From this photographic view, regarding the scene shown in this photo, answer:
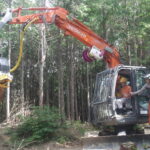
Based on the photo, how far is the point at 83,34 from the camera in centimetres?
1159

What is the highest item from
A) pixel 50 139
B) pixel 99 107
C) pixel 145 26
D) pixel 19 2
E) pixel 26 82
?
pixel 19 2

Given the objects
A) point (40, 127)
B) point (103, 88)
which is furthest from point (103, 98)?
point (40, 127)

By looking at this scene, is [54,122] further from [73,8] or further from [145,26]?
[73,8]

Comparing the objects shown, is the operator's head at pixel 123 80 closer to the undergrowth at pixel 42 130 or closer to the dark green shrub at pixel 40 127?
the undergrowth at pixel 42 130

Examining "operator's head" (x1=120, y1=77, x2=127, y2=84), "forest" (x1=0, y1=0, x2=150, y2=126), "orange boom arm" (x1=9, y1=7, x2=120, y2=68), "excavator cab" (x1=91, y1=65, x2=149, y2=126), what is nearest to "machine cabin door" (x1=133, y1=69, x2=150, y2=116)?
"excavator cab" (x1=91, y1=65, x2=149, y2=126)

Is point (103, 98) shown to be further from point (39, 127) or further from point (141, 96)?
point (39, 127)

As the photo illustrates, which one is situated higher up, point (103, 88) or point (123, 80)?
point (123, 80)

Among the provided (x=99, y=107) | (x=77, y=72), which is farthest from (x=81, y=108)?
(x=99, y=107)

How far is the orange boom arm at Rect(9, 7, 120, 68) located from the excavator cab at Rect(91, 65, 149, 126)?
2127 millimetres

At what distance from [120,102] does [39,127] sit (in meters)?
5.28

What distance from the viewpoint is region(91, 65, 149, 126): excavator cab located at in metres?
8.34

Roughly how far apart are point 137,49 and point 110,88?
1496cm

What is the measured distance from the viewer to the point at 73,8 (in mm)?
19516

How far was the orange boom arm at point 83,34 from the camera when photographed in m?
11.1
